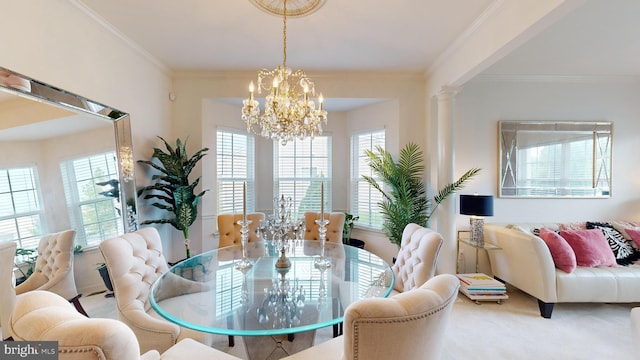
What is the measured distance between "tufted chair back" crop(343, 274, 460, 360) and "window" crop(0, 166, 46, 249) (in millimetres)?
2160

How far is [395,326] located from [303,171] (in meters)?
3.71

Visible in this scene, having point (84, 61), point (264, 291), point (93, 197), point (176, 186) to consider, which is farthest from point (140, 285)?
point (84, 61)

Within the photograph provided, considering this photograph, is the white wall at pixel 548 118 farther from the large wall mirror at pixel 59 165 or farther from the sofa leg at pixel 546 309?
the large wall mirror at pixel 59 165

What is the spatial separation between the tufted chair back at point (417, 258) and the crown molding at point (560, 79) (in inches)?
111

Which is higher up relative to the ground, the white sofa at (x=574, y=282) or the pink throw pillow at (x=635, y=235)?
the pink throw pillow at (x=635, y=235)

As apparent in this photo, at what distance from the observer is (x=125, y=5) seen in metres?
2.15

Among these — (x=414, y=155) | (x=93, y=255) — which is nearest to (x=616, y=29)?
(x=414, y=155)

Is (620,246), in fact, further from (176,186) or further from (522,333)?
(176,186)

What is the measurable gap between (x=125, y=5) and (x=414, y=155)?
341 centimetres

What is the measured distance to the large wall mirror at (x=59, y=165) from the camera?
1.64 meters

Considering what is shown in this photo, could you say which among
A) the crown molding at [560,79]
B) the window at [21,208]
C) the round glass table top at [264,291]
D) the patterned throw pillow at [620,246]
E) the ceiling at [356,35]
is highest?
the ceiling at [356,35]

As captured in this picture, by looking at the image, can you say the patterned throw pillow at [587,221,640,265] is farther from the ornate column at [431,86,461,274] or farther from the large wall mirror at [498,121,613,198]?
the ornate column at [431,86,461,274]

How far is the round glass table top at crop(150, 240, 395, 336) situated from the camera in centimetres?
129

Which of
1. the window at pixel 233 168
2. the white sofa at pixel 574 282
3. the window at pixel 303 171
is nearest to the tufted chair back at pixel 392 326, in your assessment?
the white sofa at pixel 574 282
